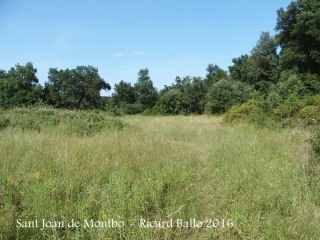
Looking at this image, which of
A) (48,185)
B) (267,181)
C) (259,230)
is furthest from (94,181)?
(267,181)

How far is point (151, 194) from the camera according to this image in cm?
309

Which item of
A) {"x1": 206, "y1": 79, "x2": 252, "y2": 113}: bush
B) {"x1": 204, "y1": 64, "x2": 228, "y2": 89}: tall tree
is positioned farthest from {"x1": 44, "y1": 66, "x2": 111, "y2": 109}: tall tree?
{"x1": 206, "y1": 79, "x2": 252, "y2": 113}: bush

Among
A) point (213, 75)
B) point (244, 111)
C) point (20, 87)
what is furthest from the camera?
point (213, 75)

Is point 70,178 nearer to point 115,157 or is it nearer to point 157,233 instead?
point 115,157

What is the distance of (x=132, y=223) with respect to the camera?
2.61 metres

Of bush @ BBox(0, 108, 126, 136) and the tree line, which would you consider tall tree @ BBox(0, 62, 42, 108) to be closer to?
the tree line

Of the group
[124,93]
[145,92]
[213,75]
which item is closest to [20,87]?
[124,93]

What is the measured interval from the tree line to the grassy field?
808cm

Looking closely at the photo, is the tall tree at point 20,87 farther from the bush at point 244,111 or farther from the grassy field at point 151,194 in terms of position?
the grassy field at point 151,194

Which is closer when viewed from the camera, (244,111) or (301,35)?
(244,111)

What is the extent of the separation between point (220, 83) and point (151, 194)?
80.2 ft

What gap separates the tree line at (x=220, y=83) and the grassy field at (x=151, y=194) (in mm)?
8079

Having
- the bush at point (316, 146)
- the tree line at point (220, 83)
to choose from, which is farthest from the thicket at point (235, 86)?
the bush at point (316, 146)

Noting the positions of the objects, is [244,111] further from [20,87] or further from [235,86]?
[20,87]
